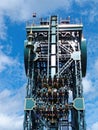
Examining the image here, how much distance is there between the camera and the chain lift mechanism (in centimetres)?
6381

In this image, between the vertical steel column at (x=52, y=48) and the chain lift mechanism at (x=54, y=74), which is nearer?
the chain lift mechanism at (x=54, y=74)

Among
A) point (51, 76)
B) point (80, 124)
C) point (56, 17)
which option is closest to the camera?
point (80, 124)

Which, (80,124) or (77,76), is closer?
(80,124)

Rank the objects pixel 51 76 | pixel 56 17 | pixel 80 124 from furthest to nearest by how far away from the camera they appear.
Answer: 1. pixel 56 17
2. pixel 51 76
3. pixel 80 124

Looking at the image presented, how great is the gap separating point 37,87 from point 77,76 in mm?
7623

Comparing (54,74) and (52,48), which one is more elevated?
(52,48)

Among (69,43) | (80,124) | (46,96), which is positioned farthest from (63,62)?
(80,124)

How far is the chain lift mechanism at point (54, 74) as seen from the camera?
63812mm

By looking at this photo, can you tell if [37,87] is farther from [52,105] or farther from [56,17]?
[56,17]

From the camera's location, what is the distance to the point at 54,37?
6981cm

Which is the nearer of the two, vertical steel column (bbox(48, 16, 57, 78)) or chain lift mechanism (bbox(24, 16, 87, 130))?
chain lift mechanism (bbox(24, 16, 87, 130))

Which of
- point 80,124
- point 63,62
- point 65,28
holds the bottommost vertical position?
point 80,124

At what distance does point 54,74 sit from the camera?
218ft

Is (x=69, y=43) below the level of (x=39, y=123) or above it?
above
